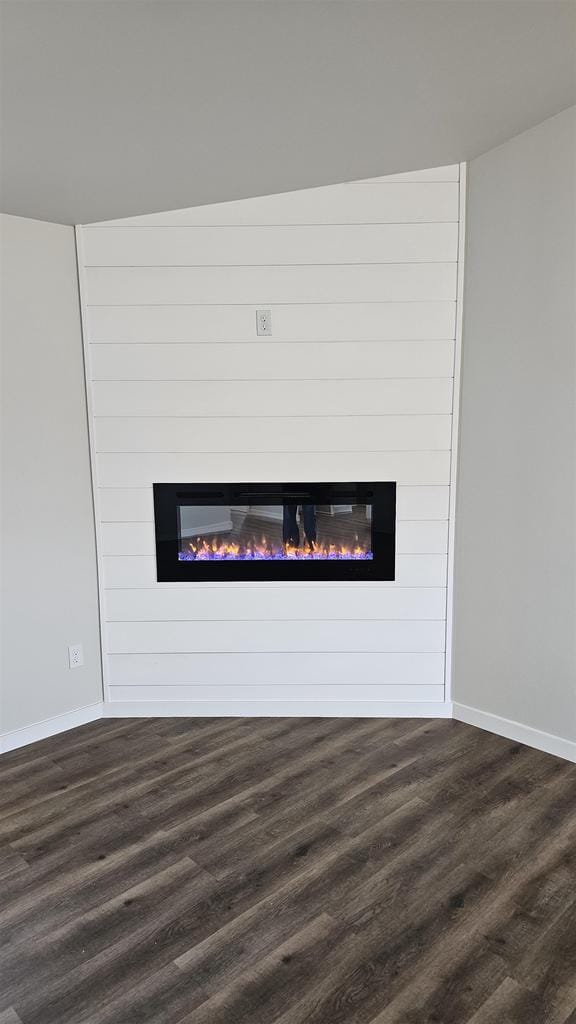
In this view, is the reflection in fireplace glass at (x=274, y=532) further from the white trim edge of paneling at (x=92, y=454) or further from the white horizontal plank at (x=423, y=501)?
the white trim edge of paneling at (x=92, y=454)

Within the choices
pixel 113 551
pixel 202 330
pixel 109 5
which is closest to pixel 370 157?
pixel 202 330

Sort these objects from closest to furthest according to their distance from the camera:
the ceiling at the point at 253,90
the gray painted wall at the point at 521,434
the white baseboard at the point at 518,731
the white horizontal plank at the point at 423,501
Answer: the ceiling at the point at 253,90 → the gray painted wall at the point at 521,434 → the white baseboard at the point at 518,731 → the white horizontal plank at the point at 423,501

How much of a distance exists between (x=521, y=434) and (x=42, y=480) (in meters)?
2.18

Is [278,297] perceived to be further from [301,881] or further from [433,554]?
[301,881]

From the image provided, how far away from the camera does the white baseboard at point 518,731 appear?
2824 millimetres

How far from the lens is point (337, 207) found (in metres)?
2.99

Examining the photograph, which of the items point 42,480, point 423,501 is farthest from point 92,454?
point 423,501

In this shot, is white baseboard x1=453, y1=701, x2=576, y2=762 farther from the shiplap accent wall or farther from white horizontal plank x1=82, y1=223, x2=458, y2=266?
white horizontal plank x1=82, y1=223, x2=458, y2=266

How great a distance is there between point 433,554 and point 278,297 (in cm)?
143

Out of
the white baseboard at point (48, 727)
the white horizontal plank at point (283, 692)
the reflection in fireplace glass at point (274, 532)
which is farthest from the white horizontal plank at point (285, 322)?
the white baseboard at point (48, 727)

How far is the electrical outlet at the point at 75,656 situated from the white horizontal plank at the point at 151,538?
0.48 meters

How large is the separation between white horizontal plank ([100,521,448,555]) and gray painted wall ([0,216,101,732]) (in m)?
0.10

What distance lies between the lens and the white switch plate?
3080 mm

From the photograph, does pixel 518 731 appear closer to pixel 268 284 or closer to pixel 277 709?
pixel 277 709
